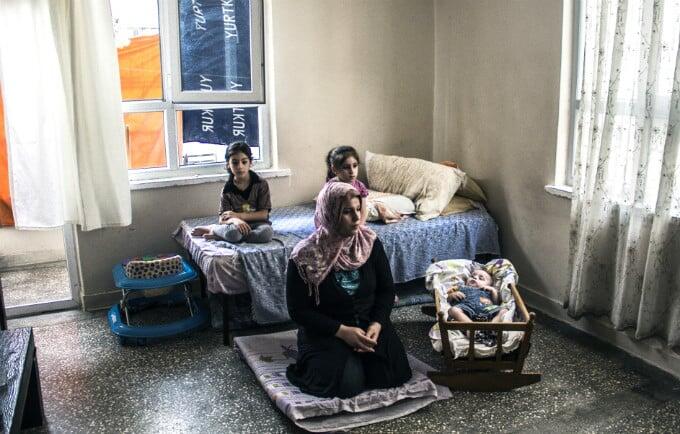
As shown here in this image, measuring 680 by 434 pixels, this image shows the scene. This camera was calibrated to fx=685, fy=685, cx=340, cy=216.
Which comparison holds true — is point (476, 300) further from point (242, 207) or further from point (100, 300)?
point (100, 300)

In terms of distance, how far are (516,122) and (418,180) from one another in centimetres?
66

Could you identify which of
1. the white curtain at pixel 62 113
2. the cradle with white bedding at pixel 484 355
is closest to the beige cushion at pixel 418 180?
the cradle with white bedding at pixel 484 355

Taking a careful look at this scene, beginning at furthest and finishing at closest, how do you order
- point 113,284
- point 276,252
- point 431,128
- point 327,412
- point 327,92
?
point 431,128, point 327,92, point 113,284, point 276,252, point 327,412

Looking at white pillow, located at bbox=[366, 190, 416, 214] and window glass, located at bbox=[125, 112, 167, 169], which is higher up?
window glass, located at bbox=[125, 112, 167, 169]

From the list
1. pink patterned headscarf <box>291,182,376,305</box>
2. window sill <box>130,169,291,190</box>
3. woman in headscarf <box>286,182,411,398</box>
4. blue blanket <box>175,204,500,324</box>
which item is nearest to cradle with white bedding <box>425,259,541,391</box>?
woman in headscarf <box>286,182,411,398</box>

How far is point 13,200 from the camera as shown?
11.7 feet

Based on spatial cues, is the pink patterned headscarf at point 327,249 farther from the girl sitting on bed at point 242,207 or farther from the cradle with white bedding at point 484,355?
the girl sitting on bed at point 242,207

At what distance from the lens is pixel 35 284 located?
14.4 feet

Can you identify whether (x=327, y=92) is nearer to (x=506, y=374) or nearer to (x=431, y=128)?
(x=431, y=128)

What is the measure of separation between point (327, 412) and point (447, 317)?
745 mm

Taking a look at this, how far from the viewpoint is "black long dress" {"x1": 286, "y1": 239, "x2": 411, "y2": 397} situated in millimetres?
2734

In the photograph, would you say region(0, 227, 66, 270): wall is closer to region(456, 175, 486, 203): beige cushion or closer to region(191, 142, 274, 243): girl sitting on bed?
region(191, 142, 274, 243): girl sitting on bed

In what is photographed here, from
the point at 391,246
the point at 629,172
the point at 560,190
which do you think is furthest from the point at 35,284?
the point at 629,172

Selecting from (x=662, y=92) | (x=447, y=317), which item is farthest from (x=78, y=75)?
(x=662, y=92)
